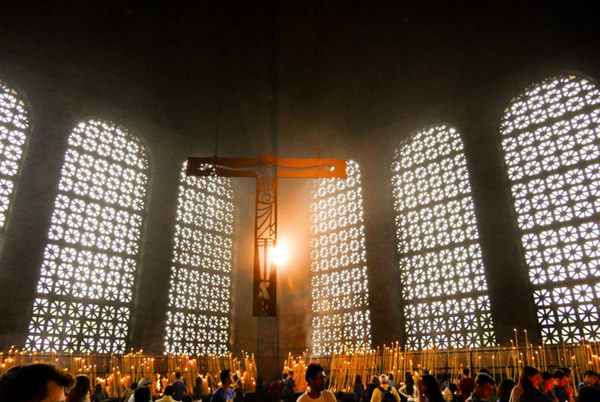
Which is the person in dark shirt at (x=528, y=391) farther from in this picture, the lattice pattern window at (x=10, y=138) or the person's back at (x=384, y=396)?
the lattice pattern window at (x=10, y=138)

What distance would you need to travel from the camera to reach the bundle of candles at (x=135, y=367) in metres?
10.6

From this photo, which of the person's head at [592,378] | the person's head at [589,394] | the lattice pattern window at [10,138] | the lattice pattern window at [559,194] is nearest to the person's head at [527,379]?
the person's head at [589,394]

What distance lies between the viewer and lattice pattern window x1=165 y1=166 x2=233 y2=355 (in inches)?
595

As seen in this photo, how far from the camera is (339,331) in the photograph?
51.7 ft

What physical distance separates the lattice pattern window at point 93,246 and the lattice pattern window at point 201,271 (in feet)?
4.99

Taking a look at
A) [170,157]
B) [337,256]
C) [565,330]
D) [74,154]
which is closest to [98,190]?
[74,154]

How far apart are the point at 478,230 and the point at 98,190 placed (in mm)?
12166

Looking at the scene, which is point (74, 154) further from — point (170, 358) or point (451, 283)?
point (451, 283)

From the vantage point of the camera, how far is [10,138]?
13.0m

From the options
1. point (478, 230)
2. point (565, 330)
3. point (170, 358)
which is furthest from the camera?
point (478, 230)

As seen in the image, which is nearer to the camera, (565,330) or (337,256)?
(565,330)

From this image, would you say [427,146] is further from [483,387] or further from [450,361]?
[483,387]

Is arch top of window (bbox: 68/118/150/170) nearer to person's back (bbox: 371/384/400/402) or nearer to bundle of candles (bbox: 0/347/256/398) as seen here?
bundle of candles (bbox: 0/347/256/398)

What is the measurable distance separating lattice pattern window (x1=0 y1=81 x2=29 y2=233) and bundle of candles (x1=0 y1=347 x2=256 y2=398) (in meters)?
3.88
